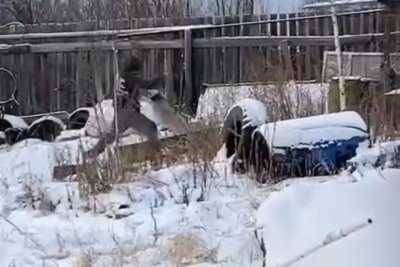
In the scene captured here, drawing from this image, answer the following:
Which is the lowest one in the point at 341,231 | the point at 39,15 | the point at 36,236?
the point at 36,236

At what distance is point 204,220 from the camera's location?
194 inches

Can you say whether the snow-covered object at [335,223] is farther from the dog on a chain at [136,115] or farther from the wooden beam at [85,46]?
the wooden beam at [85,46]

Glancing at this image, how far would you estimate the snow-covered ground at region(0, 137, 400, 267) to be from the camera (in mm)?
3404

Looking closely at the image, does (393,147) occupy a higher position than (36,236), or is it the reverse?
(393,147)

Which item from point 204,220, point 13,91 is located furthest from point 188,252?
point 13,91

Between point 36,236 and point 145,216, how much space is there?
27.9 inches

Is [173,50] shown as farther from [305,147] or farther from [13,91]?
[305,147]

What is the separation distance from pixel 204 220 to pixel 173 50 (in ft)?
23.2

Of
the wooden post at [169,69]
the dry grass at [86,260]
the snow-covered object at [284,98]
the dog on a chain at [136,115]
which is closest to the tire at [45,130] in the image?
the dog on a chain at [136,115]

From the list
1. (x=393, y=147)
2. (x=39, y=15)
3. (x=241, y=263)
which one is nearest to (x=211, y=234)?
(x=241, y=263)

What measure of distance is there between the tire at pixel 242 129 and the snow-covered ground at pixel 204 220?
14 centimetres

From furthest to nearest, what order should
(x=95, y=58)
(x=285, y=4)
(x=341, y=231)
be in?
Result: (x=285, y=4), (x=95, y=58), (x=341, y=231)

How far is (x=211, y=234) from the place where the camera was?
4598 mm

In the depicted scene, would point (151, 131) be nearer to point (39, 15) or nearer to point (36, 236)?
point (36, 236)
